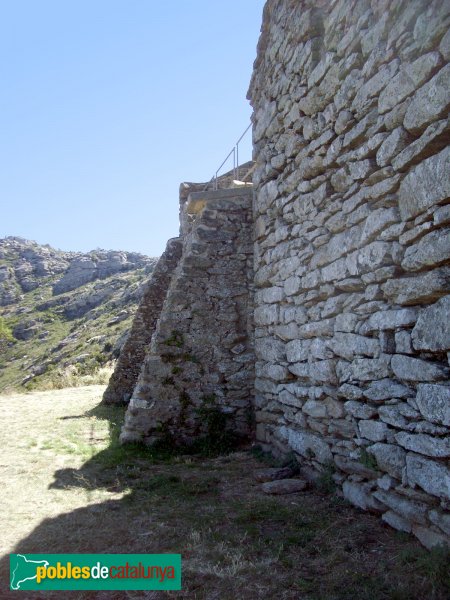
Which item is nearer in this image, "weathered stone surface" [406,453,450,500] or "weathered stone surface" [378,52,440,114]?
"weathered stone surface" [406,453,450,500]

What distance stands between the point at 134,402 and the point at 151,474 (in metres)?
1.22

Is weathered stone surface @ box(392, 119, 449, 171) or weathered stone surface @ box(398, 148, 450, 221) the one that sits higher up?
weathered stone surface @ box(392, 119, 449, 171)

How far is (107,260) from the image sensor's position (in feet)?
186

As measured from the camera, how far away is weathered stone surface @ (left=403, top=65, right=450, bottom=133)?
292cm

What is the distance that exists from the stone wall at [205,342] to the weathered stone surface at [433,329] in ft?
11.1

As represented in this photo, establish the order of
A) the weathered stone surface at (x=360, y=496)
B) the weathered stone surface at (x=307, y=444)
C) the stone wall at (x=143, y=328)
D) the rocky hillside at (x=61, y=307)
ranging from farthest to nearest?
the rocky hillside at (x=61, y=307) < the stone wall at (x=143, y=328) < the weathered stone surface at (x=307, y=444) < the weathered stone surface at (x=360, y=496)

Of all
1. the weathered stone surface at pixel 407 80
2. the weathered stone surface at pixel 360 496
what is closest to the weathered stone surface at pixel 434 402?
the weathered stone surface at pixel 360 496

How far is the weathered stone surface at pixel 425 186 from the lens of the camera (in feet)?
9.62

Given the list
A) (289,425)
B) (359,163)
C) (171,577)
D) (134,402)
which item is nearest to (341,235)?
(359,163)

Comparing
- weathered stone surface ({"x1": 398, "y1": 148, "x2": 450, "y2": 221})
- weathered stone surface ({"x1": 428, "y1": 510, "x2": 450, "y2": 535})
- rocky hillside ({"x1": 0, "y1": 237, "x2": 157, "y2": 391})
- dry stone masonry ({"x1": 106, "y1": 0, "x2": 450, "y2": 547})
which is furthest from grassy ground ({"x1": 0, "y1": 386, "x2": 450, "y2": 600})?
rocky hillside ({"x1": 0, "y1": 237, "x2": 157, "y2": 391})

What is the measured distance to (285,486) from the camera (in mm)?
4469

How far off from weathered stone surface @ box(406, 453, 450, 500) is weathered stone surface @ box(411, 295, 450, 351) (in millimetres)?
754

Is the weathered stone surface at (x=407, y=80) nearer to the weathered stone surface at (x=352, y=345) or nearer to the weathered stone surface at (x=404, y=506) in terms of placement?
the weathered stone surface at (x=352, y=345)

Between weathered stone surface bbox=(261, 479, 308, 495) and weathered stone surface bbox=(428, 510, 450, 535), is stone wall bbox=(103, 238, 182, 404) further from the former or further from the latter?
weathered stone surface bbox=(428, 510, 450, 535)
